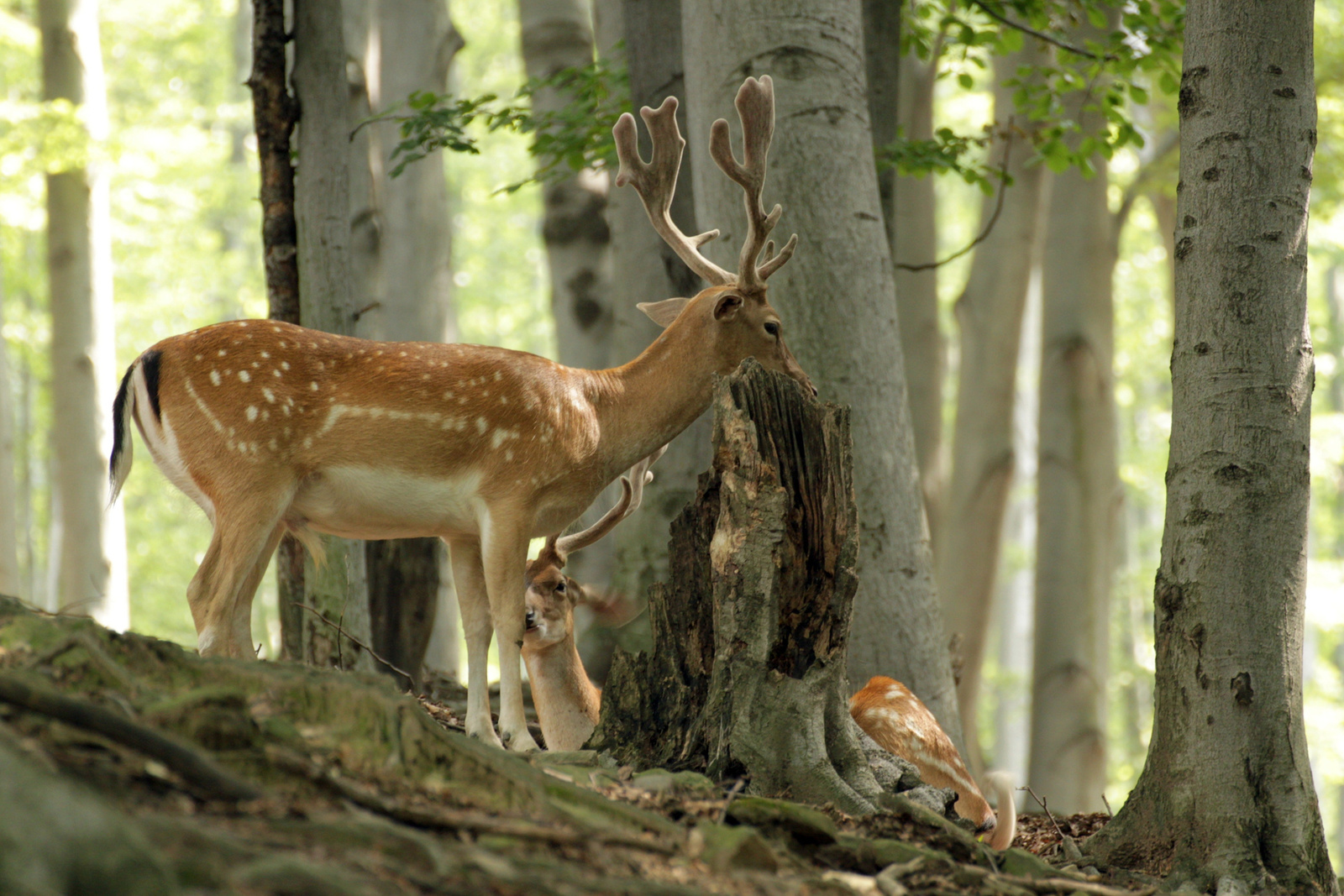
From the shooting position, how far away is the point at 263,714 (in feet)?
10.3

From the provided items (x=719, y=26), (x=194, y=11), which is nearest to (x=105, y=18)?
(x=194, y=11)

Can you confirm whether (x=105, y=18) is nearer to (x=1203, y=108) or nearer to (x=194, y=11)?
(x=194, y=11)

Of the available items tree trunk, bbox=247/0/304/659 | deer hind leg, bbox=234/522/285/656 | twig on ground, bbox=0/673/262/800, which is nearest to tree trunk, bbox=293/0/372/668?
tree trunk, bbox=247/0/304/659

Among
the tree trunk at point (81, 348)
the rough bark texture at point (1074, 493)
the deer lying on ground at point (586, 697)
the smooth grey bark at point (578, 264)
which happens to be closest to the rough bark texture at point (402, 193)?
the smooth grey bark at point (578, 264)

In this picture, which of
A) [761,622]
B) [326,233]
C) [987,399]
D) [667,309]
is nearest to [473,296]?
[987,399]

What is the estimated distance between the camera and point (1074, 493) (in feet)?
35.7

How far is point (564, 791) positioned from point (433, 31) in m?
9.74

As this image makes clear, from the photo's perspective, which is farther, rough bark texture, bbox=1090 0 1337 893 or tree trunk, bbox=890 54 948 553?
tree trunk, bbox=890 54 948 553

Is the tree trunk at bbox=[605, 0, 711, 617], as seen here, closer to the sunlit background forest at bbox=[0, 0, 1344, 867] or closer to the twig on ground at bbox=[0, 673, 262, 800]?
the twig on ground at bbox=[0, 673, 262, 800]

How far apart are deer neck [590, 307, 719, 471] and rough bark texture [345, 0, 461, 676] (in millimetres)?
4667

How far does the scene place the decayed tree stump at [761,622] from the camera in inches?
163

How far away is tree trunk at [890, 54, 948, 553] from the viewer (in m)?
10.5

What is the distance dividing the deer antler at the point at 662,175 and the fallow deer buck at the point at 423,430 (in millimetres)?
210

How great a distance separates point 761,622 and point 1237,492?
1.61m
